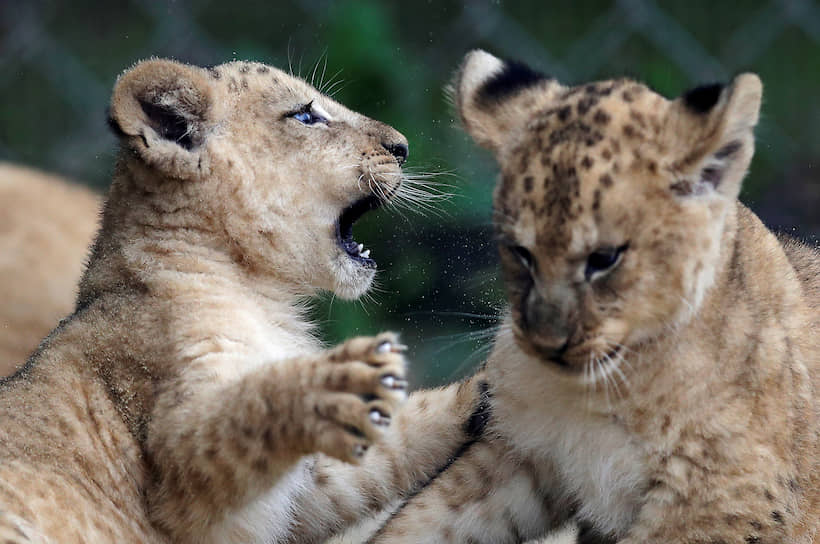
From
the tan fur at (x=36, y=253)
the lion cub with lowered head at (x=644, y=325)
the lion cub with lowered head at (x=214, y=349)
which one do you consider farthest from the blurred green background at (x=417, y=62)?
the lion cub with lowered head at (x=644, y=325)

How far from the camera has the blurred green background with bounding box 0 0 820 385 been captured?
5.83 metres

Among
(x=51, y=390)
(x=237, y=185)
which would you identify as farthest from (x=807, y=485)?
(x=51, y=390)

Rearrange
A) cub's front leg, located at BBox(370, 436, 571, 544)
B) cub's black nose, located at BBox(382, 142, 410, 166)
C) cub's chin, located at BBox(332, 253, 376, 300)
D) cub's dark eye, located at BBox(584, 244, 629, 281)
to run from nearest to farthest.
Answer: cub's dark eye, located at BBox(584, 244, 629, 281)
cub's front leg, located at BBox(370, 436, 571, 544)
cub's chin, located at BBox(332, 253, 376, 300)
cub's black nose, located at BBox(382, 142, 410, 166)

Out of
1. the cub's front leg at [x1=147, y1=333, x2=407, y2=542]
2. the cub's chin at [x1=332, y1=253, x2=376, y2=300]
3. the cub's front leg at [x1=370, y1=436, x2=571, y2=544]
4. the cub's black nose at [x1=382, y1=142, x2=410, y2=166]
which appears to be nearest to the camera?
the cub's front leg at [x1=147, y1=333, x2=407, y2=542]

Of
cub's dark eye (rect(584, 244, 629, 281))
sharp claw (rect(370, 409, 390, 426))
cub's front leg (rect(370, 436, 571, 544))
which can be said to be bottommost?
cub's front leg (rect(370, 436, 571, 544))

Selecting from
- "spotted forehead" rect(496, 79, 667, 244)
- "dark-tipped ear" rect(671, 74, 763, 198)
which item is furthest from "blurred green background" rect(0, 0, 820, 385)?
"dark-tipped ear" rect(671, 74, 763, 198)

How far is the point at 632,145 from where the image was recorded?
285cm

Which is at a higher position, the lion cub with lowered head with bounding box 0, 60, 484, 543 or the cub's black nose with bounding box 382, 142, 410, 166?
A: the cub's black nose with bounding box 382, 142, 410, 166

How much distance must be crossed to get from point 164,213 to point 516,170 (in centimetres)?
128

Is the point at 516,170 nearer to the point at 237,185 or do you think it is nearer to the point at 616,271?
the point at 616,271

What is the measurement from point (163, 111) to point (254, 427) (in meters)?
1.11

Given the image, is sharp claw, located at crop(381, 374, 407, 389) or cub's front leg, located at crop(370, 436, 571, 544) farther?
cub's front leg, located at crop(370, 436, 571, 544)

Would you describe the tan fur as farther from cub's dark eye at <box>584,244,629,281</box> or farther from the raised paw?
cub's dark eye at <box>584,244,629,281</box>

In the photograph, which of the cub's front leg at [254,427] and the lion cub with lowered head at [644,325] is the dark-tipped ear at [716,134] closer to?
the lion cub with lowered head at [644,325]
